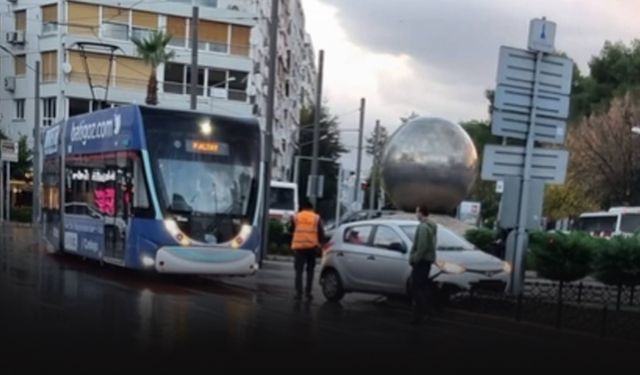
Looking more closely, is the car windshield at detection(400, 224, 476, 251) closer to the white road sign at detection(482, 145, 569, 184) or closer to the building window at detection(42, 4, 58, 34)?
the white road sign at detection(482, 145, 569, 184)

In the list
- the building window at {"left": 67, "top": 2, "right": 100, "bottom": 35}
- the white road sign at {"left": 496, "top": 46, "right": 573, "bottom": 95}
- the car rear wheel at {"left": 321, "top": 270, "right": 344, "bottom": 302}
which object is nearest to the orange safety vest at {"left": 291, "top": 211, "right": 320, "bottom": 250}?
the car rear wheel at {"left": 321, "top": 270, "right": 344, "bottom": 302}

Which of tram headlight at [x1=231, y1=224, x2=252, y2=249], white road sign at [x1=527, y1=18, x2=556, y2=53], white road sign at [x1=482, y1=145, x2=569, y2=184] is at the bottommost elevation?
tram headlight at [x1=231, y1=224, x2=252, y2=249]

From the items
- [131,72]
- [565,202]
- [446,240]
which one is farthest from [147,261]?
[565,202]

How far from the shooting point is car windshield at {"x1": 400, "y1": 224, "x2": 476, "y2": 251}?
1658 centimetres

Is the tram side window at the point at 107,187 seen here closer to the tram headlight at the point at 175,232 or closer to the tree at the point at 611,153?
the tram headlight at the point at 175,232

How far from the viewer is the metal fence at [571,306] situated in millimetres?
14555

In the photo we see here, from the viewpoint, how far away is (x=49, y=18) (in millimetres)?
57188

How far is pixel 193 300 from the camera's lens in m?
16.3

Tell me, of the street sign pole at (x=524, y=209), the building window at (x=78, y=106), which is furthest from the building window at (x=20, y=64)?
the street sign pole at (x=524, y=209)

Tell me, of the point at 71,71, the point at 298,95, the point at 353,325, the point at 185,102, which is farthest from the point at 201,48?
the point at 353,325

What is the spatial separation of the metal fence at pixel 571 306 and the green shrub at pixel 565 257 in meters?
0.43

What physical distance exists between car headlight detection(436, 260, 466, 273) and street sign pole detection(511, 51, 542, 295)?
1.20m

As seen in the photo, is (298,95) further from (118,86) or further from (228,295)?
(228,295)

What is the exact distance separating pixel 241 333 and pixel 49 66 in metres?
48.2
